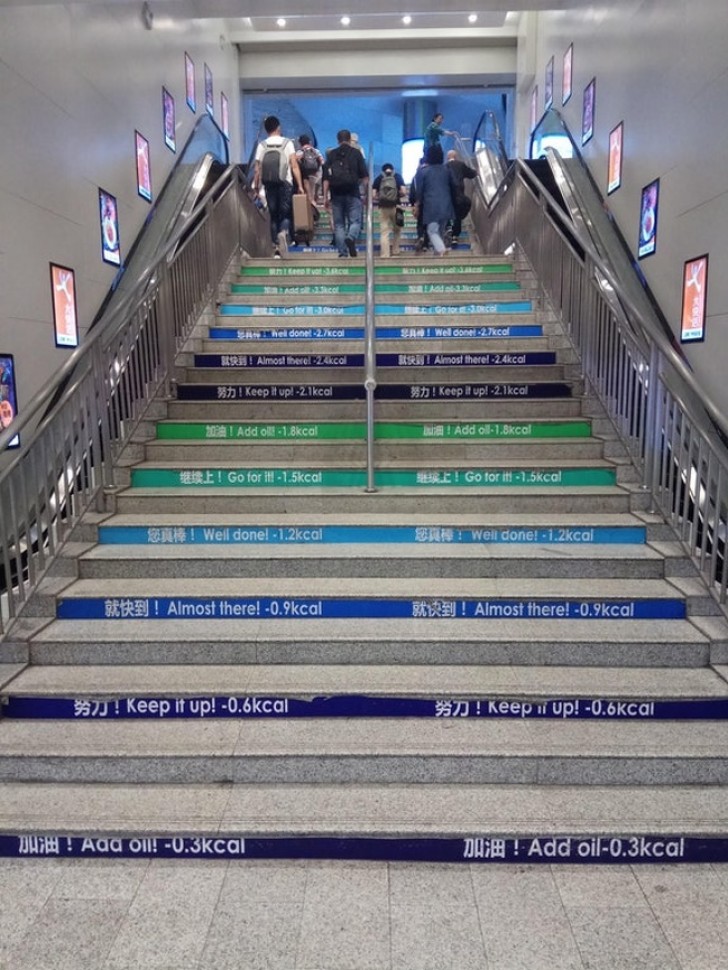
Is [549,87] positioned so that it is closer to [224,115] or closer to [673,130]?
[224,115]

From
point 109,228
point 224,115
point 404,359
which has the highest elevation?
point 224,115

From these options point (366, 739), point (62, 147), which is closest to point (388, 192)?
point (62, 147)

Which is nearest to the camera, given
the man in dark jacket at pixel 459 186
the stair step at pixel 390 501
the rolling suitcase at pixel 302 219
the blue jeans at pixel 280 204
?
the stair step at pixel 390 501

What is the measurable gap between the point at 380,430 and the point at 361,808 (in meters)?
2.66

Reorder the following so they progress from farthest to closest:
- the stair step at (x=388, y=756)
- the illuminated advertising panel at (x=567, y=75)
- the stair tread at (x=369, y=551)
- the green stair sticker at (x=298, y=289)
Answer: the illuminated advertising panel at (x=567, y=75) < the green stair sticker at (x=298, y=289) < the stair tread at (x=369, y=551) < the stair step at (x=388, y=756)

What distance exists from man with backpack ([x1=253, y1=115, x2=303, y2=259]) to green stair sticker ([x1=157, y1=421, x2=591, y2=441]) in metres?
4.03

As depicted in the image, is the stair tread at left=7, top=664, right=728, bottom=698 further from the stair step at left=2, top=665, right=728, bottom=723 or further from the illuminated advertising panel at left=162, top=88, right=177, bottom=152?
the illuminated advertising panel at left=162, top=88, right=177, bottom=152

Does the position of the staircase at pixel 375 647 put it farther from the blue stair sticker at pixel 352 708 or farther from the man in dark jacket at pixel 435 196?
the man in dark jacket at pixel 435 196

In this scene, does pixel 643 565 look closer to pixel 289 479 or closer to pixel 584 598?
pixel 584 598

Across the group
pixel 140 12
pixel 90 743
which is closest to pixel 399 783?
pixel 90 743

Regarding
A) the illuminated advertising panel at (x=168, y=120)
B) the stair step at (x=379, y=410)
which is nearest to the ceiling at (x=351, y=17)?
the illuminated advertising panel at (x=168, y=120)

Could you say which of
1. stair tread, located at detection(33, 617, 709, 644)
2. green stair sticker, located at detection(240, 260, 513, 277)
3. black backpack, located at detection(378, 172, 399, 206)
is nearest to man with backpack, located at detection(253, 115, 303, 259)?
green stair sticker, located at detection(240, 260, 513, 277)

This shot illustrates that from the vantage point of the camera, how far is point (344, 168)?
24.7ft

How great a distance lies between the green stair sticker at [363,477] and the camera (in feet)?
13.9
